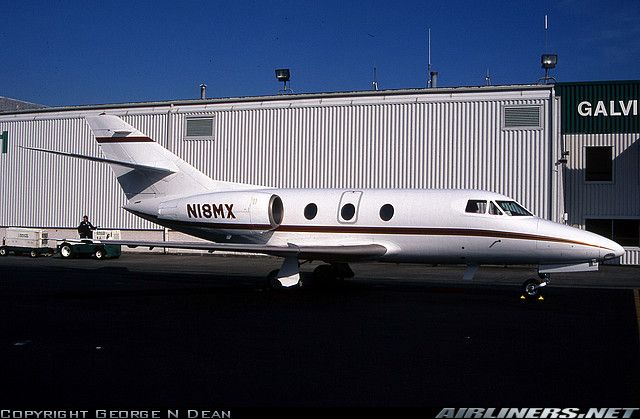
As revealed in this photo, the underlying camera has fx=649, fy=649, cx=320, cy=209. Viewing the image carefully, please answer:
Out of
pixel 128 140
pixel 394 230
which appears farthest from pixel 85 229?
pixel 394 230

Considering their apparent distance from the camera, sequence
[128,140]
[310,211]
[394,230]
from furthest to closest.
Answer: [128,140], [310,211], [394,230]

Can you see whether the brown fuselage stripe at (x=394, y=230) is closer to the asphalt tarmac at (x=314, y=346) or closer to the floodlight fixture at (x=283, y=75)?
the asphalt tarmac at (x=314, y=346)

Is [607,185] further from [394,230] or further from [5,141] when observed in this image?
[5,141]

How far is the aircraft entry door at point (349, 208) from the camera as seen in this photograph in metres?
17.3

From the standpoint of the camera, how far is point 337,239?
17.4 meters

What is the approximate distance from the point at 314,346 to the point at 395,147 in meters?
22.1

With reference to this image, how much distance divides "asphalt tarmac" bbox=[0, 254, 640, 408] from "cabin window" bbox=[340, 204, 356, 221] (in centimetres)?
197

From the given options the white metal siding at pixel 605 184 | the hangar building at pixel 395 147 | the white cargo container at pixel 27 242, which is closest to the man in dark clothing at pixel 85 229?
the white cargo container at pixel 27 242

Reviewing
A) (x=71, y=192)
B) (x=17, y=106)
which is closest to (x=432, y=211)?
(x=71, y=192)

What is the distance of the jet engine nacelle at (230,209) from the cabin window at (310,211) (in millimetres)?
739

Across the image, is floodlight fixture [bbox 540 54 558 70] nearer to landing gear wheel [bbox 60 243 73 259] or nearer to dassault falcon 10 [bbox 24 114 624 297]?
dassault falcon 10 [bbox 24 114 624 297]

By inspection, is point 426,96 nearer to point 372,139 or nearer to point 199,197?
point 372,139

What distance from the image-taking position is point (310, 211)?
1783 centimetres

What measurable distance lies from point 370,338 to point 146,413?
468 centimetres
